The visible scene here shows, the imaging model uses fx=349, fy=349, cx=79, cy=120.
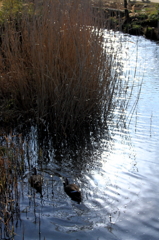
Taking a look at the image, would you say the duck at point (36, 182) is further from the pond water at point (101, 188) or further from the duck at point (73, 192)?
the duck at point (73, 192)

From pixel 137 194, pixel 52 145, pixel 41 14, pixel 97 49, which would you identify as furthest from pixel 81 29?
pixel 137 194

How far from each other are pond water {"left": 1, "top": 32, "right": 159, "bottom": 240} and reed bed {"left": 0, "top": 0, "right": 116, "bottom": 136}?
1.81 feet

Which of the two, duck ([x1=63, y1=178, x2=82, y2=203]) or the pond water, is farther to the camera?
duck ([x1=63, y1=178, x2=82, y2=203])

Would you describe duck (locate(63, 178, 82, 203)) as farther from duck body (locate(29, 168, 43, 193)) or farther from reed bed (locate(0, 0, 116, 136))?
reed bed (locate(0, 0, 116, 136))

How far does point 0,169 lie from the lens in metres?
4.30

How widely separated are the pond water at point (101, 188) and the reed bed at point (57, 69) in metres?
0.55

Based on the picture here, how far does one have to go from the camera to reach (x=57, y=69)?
646 centimetres

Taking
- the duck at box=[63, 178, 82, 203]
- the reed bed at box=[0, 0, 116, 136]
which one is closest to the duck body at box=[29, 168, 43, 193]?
the duck at box=[63, 178, 82, 203]

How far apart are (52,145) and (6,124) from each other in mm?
1264

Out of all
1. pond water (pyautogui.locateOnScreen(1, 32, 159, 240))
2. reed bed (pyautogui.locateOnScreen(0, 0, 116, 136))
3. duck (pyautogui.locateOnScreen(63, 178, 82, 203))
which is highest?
reed bed (pyautogui.locateOnScreen(0, 0, 116, 136))

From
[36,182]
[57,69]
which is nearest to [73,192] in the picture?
[36,182]

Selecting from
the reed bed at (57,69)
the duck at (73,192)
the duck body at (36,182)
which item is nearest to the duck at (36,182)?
the duck body at (36,182)

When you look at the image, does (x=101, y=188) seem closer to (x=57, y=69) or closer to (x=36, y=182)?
(x=36, y=182)

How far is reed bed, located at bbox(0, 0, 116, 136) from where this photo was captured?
20.8 feet
